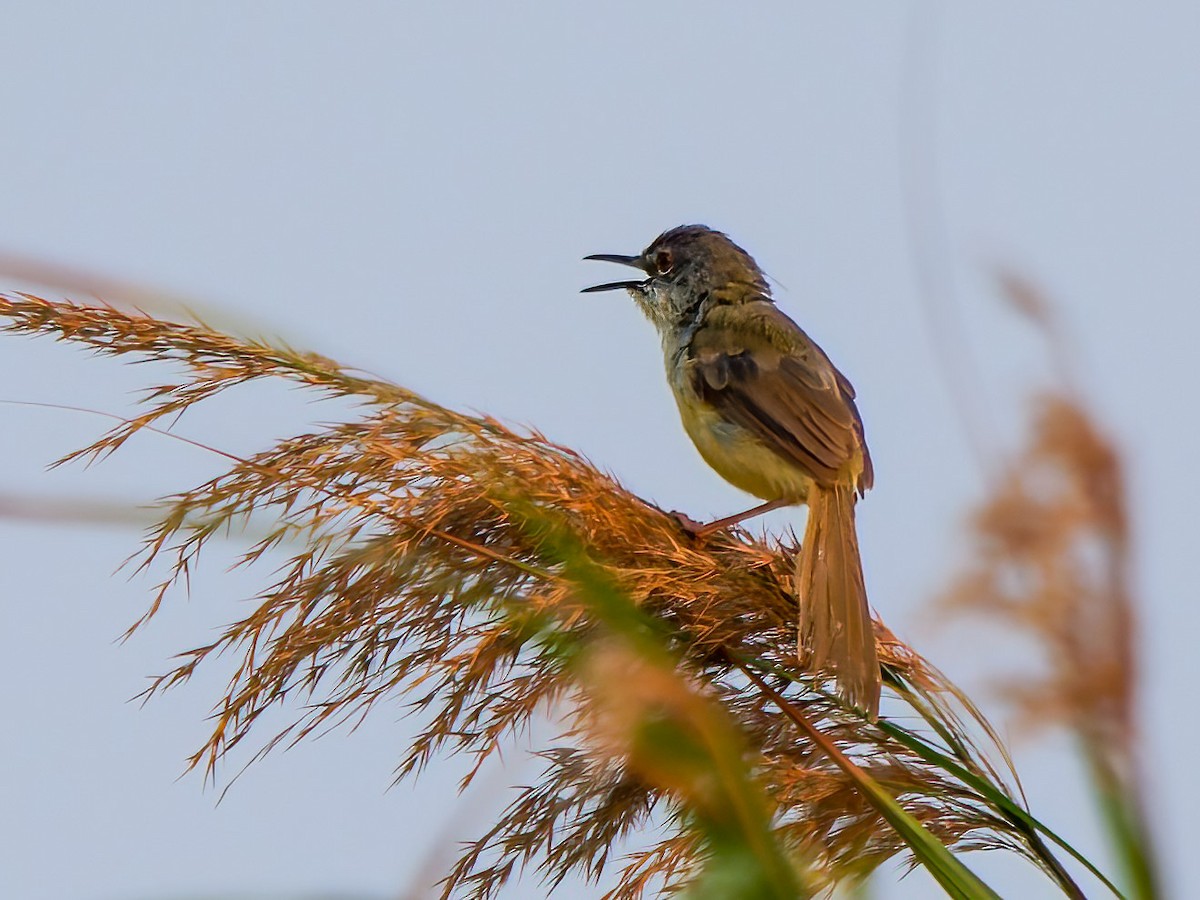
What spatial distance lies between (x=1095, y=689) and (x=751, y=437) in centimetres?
353

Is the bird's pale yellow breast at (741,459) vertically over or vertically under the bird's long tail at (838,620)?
over

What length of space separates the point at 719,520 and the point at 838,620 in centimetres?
70

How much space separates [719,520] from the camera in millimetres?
3250

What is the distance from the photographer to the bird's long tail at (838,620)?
7.92 ft

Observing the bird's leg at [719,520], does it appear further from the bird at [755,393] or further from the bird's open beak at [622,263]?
the bird's open beak at [622,263]

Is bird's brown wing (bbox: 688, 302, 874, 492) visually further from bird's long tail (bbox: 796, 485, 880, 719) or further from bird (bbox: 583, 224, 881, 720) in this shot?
bird's long tail (bbox: 796, 485, 880, 719)

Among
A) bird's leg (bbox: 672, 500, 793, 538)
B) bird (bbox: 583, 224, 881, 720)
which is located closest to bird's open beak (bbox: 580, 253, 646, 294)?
bird (bbox: 583, 224, 881, 720)

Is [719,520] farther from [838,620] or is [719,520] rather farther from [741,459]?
[741,459]

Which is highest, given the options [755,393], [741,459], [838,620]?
[755,393]

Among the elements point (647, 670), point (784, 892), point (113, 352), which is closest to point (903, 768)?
point (784, 892)

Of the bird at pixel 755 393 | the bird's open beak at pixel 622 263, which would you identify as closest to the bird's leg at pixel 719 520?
the bird at pixel 755 393

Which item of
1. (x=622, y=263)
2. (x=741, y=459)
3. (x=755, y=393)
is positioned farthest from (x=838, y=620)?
(x=622, y=263)

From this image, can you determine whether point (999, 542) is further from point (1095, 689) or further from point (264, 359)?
point (264, 359)

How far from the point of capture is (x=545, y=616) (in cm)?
194
